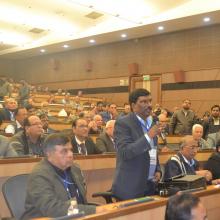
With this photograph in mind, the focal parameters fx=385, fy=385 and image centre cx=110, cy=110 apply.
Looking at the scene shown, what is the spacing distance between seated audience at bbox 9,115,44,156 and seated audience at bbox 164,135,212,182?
155 centimetres

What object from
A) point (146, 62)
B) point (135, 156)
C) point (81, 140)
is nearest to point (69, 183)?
point (135, 156)

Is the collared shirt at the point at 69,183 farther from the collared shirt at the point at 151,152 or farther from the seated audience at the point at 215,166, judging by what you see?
the seated audience at the point at 215,166

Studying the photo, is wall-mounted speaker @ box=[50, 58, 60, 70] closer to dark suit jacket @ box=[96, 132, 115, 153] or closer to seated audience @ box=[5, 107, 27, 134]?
seated audience @ box=[5, 107, 27, 134]

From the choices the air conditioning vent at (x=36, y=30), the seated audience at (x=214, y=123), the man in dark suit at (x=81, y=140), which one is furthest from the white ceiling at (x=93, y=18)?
the man in dark suit at (x=81, y=140)

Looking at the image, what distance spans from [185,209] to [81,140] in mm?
3361

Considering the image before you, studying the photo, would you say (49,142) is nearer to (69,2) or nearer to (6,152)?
(6,152)

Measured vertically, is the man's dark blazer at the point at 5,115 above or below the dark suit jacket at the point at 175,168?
above

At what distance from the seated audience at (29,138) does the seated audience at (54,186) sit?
5.96 ft

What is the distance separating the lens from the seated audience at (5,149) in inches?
161

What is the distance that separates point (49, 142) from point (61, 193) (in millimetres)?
324

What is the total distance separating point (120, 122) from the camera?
2.85m

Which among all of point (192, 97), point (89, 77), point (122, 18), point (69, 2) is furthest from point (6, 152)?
point (89, 77)

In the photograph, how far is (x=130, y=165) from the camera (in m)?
2.74

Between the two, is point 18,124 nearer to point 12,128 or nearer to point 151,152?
point 12,128
